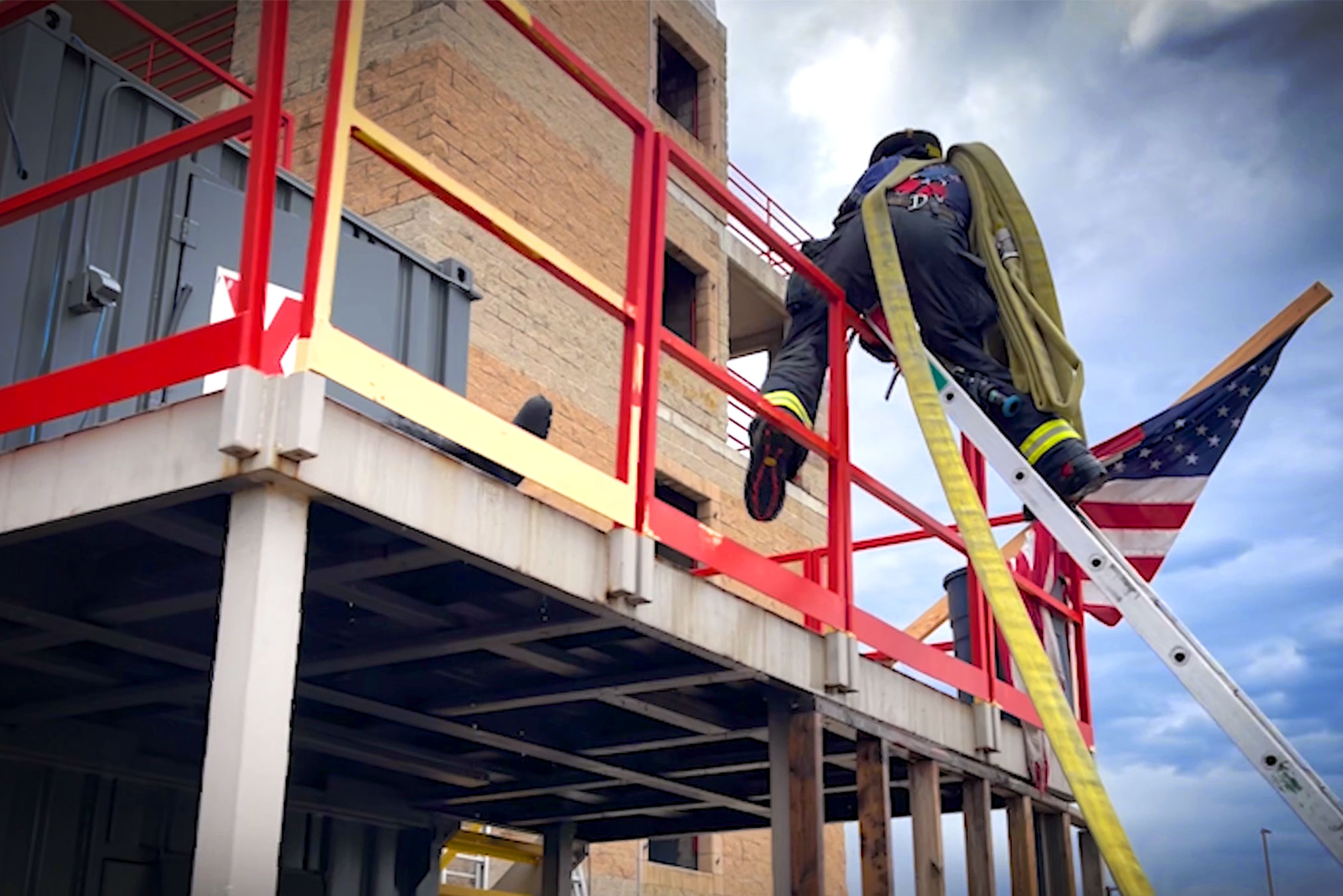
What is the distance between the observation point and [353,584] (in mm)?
5512

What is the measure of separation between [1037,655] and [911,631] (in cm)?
481

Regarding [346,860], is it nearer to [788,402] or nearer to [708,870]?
[788,402]

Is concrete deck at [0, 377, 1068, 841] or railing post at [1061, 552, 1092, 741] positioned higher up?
railing post at [1061, 552, 1092, 741]

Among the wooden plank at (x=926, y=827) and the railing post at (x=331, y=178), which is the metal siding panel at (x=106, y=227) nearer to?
the railing post at (x=331, y=178)

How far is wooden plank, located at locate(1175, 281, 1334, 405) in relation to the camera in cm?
855

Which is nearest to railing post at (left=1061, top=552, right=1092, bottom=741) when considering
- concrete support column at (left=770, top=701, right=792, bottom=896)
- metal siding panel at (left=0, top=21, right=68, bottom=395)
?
concrete support column at (left=770, top=701, right=792, bottom=896)

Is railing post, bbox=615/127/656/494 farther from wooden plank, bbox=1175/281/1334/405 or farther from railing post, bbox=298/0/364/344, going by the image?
wooden plank, bbox=1175/281/1334/405

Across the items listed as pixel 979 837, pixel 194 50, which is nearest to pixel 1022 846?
pixel 979 837

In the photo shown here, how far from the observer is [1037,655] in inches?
252

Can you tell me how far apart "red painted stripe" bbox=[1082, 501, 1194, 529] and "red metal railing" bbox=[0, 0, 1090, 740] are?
1.88 ft

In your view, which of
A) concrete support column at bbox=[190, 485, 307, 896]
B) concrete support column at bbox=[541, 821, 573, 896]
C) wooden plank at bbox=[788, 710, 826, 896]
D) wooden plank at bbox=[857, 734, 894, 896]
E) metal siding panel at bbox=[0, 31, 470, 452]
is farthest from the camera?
concrete support column at bbox=[541, 821, 573, 896]

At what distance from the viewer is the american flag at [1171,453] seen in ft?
28.9

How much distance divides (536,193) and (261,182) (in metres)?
14.1

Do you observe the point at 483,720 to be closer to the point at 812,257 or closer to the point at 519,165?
the point at 812,257
